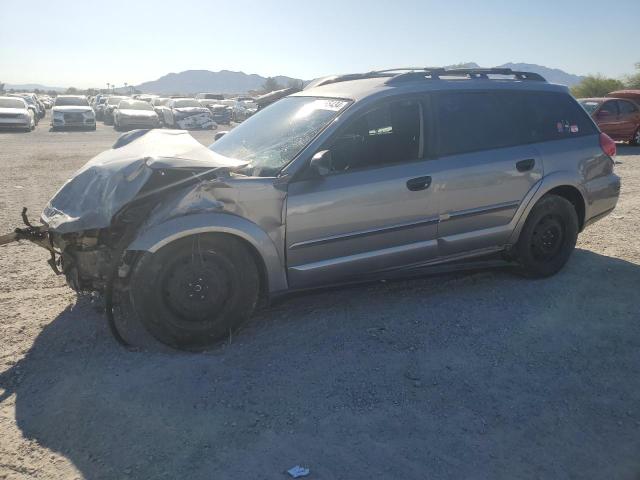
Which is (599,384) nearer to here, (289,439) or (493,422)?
(493,422)

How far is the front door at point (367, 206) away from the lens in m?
3.95

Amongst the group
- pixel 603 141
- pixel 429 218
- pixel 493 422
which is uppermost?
pixel 603 141

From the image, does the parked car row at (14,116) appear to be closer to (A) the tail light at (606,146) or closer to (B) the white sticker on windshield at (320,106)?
(B) the white sticker on windshield at (320,106)

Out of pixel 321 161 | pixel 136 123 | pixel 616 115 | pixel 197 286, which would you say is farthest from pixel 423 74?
pixel 136 123

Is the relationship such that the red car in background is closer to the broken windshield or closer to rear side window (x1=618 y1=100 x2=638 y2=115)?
rear side window (x1=618 y1=100 x2=638 y2=115)

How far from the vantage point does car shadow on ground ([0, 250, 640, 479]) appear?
2730 millimetres

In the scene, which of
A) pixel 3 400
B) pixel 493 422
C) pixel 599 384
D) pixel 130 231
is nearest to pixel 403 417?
pixel 493 422

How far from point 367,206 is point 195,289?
140 cm

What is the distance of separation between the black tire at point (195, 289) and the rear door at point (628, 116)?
640 inches

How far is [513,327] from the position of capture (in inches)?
165

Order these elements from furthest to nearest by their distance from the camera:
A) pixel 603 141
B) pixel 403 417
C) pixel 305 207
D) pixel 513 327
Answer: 1. pixel 603 141
2. pixel 513 327
3. pixel 305 207
4. pixel 403 417

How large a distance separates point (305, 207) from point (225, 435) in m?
1.67

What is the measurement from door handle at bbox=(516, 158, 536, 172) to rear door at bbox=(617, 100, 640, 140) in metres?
13.9

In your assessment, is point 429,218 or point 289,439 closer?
point 289,439
